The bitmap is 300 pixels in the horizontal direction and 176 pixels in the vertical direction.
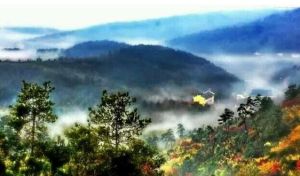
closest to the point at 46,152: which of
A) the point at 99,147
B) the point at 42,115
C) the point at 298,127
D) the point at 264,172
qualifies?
the point at 42,115

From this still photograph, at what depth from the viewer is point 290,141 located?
17225 centimetres

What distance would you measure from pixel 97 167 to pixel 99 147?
3655 millimetres

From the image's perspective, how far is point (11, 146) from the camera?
98.5 m

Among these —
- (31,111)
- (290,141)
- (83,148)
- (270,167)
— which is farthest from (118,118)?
(290,141)

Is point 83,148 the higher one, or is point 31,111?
point 31,111

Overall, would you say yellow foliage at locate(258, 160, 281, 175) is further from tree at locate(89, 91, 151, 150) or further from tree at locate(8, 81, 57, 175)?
tree at locate(8, 81, 57, 175)


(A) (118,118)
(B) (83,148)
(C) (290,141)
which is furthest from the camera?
(C) (290,141)

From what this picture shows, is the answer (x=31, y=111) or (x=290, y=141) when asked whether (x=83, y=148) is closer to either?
(x=31, y=111)

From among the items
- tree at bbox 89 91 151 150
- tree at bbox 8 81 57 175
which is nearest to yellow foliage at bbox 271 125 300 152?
tree at bbox 89 91 151 150

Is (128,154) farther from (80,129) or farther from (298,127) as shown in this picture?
(298,127)

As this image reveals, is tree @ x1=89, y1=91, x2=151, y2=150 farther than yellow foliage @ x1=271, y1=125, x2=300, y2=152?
No

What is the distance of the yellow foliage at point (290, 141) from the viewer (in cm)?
16885

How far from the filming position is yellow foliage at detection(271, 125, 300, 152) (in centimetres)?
16885

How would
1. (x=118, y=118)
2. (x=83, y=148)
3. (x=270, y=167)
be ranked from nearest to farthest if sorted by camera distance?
1. (x=118, y=118)
2. (x=83, y=148)
3. (x=270, y=167)
